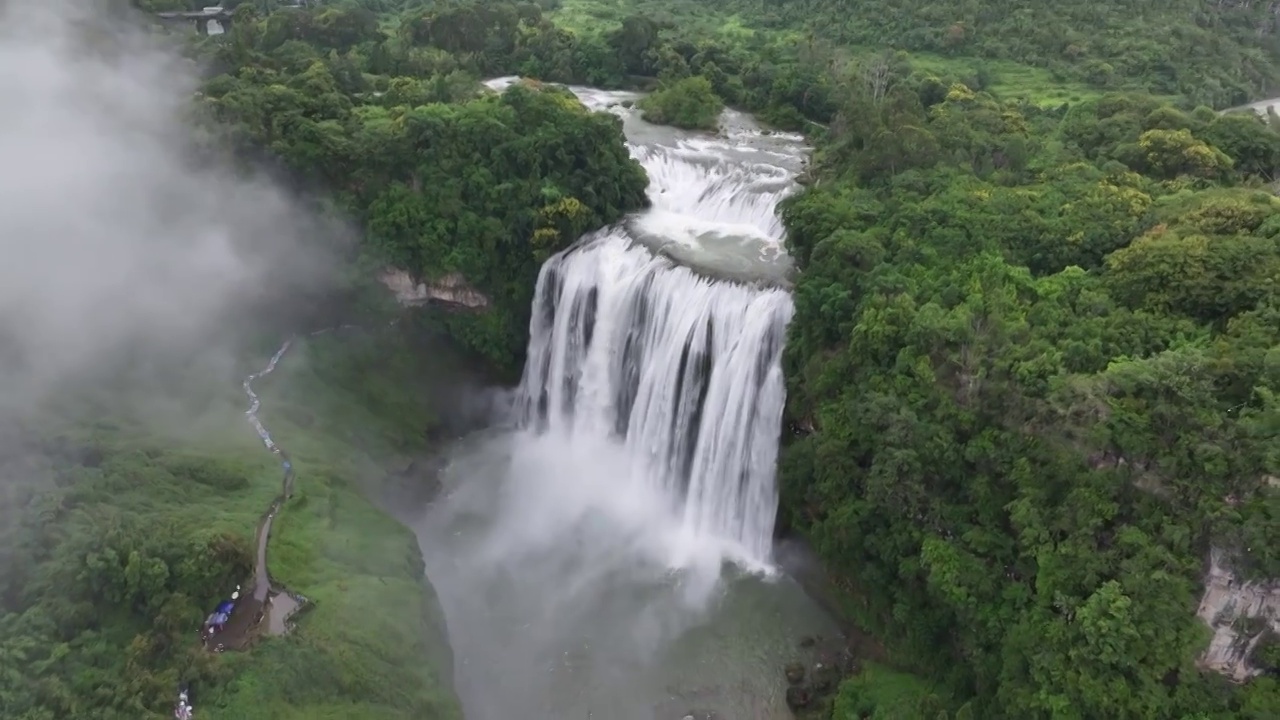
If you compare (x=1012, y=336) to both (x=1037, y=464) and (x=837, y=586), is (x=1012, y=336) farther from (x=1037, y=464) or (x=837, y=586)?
(x=837, y=586)

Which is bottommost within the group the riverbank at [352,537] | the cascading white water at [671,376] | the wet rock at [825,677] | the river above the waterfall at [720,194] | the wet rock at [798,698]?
the wet rock at [798,698]

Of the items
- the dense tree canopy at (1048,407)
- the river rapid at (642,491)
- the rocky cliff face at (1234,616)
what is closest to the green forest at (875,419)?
the dense tree canopy at (1048,407)

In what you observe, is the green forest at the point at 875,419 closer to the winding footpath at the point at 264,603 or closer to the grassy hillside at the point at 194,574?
the grassy hillside at the point at 194,574

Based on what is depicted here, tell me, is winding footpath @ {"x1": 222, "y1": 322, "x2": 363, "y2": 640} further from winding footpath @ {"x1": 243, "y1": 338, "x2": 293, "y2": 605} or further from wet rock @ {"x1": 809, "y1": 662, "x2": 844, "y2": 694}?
wet rock @ {"x1": 809, "y1": 662, "x2": 844, "y2": 694}

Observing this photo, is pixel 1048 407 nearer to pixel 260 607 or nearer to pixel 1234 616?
pixel 1234 616

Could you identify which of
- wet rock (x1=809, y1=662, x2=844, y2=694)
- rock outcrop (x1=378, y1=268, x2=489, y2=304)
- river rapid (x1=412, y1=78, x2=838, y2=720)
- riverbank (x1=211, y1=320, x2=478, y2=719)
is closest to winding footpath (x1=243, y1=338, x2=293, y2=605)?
riverbank (x1=211, y1=320, x2=478, y2=719)

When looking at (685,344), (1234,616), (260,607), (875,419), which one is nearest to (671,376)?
(685,344)
